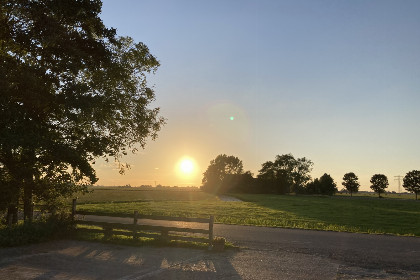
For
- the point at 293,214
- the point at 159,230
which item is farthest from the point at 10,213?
the point at 293,214

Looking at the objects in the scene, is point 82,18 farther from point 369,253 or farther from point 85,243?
point 369,253

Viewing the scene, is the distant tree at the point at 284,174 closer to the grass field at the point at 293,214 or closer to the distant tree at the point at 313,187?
the distant tree at the point at 313,187

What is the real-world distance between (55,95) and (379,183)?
527 ft

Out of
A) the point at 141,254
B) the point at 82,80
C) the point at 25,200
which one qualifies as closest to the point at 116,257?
the point at 141,254

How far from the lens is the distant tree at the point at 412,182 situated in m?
133

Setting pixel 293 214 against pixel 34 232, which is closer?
pixel 34 232

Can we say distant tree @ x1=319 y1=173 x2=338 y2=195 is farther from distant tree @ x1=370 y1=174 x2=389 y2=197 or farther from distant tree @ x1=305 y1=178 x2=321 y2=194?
distant tree @ x1=370 y1=174 x2=389 y2=197

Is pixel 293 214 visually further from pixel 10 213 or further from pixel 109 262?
pixel 109 262

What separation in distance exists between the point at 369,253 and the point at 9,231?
54.5ft

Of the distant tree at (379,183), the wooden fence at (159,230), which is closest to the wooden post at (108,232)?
the wooden fence at (159,230)

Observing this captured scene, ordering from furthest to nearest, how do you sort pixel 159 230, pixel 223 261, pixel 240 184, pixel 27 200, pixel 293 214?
pixel 240 184 → pixel 293 214 → pixel 27 200 → pixel 159 230 → pixel 223 261

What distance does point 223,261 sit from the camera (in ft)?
43.8

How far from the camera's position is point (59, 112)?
19.4m

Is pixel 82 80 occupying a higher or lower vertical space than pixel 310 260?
higher
